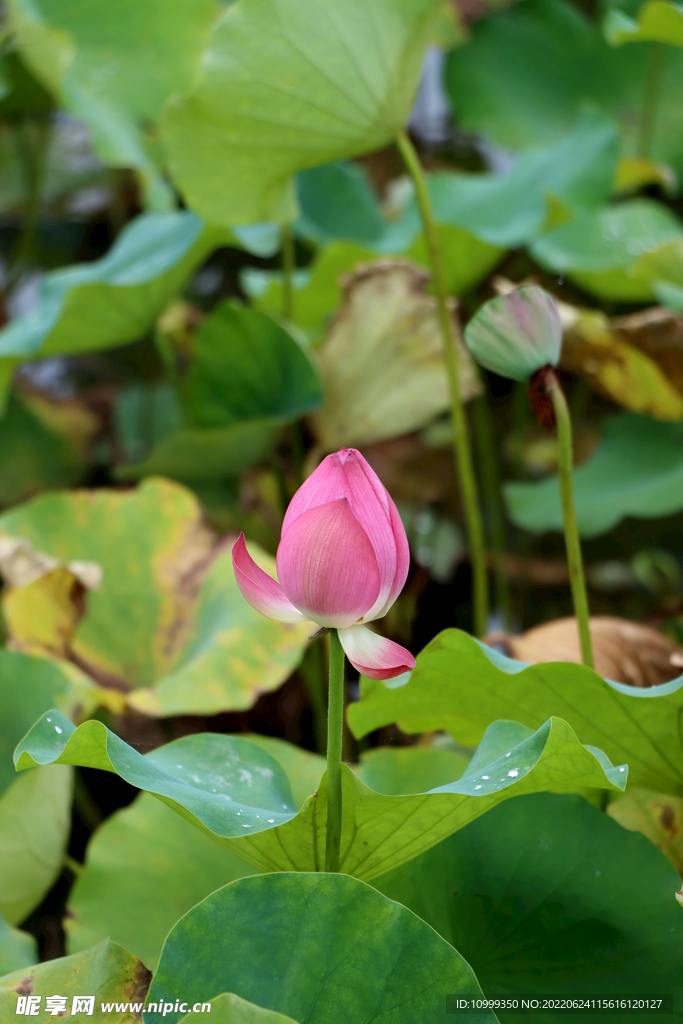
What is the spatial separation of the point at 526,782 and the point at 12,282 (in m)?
1.32

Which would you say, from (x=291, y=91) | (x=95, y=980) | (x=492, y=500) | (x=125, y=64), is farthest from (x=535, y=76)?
(x=95, y=980)

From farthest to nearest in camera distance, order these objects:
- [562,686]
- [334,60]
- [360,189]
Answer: [360,189] < [334,60] < [562,686]

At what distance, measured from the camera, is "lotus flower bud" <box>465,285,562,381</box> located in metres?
0.46

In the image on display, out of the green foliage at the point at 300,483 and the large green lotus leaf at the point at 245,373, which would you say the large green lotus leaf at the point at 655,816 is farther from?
the large green lotus leaf at the point at 245,373

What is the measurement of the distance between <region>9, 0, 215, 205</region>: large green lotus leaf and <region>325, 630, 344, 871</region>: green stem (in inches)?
35.3

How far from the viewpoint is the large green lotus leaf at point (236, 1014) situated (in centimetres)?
33

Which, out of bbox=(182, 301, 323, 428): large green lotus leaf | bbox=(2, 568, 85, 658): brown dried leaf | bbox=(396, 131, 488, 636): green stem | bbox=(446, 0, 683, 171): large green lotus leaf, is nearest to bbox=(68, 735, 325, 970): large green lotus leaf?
bbox=(2, 568, 85, 658): brown dried leaf

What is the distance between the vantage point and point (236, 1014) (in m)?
0.33

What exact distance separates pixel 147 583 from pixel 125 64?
79cm

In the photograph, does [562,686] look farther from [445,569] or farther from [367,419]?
[445,569]

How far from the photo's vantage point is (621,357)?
880 mm

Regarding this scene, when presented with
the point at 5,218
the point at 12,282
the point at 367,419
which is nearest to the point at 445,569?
the point at 367,419

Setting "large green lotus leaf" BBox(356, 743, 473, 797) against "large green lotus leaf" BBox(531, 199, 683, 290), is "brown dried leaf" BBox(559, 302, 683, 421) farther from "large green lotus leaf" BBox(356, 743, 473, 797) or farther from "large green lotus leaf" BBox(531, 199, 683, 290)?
"large green lotus leaf" BBox(356, 743, 473, 797)

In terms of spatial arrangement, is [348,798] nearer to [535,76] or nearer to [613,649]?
[613,649]
